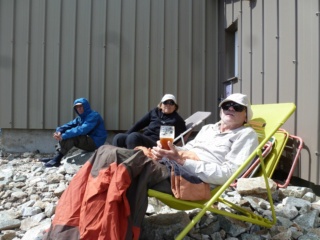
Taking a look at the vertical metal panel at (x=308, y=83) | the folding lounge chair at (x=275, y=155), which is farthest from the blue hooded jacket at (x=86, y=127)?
the vertical metal panel at (x=308, y=83)

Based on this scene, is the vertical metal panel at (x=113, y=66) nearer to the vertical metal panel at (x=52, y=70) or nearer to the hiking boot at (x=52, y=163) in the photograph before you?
the vertical metal panel at (x=52, y=70)

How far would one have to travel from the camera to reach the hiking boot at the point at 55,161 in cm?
432

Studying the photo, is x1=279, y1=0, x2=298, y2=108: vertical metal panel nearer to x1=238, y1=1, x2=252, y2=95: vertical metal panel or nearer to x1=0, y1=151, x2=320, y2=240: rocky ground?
x1=238, y1=1, x2=252, y2=95: vertical metal panel

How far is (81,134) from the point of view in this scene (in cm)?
444

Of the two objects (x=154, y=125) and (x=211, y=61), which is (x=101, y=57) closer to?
(x=154, y=125)

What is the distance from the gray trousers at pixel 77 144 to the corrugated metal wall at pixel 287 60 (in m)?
2.63

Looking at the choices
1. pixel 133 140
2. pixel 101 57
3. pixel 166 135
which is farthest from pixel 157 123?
pixel 166 135

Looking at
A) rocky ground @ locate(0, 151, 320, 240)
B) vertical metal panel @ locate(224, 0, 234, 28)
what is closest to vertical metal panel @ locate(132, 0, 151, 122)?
vertical metal panel @ locate(224, 0, 234, 28)

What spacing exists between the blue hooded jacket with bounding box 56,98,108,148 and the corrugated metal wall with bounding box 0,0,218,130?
693 mm

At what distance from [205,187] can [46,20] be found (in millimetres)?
4818

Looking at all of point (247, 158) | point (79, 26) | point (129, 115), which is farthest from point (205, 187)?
point (79, 26)

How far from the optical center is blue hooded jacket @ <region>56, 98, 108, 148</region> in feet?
14.4

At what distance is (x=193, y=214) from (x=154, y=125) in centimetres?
194

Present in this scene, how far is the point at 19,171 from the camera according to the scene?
4.10m
